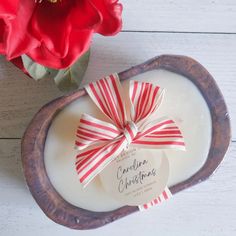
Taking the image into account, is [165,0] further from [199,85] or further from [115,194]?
[115,194]

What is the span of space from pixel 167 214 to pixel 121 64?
20 centimetres

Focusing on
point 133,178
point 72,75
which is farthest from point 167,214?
point 72,75

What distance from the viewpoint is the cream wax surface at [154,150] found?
50cm

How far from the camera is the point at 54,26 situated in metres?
0.43

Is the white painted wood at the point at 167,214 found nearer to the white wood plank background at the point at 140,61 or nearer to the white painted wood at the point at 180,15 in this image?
the white wood plank background at the point at 140,61

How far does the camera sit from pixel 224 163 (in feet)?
1.89

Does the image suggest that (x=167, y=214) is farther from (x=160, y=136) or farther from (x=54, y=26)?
(x=54, y=26)

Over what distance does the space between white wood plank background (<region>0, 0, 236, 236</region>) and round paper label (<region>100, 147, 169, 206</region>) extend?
78 mm

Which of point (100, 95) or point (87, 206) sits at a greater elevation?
point (100, 95)

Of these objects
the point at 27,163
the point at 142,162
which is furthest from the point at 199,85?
the point at 27,163

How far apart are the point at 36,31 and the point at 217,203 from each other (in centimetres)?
32

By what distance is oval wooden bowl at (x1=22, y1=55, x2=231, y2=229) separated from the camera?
492 mm

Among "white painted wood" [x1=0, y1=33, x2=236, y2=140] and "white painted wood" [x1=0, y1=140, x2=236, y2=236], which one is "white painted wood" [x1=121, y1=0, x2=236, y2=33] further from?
"white painted wood" [x1=0, y1=140, x2=236, y2=236]

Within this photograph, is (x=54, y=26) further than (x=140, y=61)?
No
